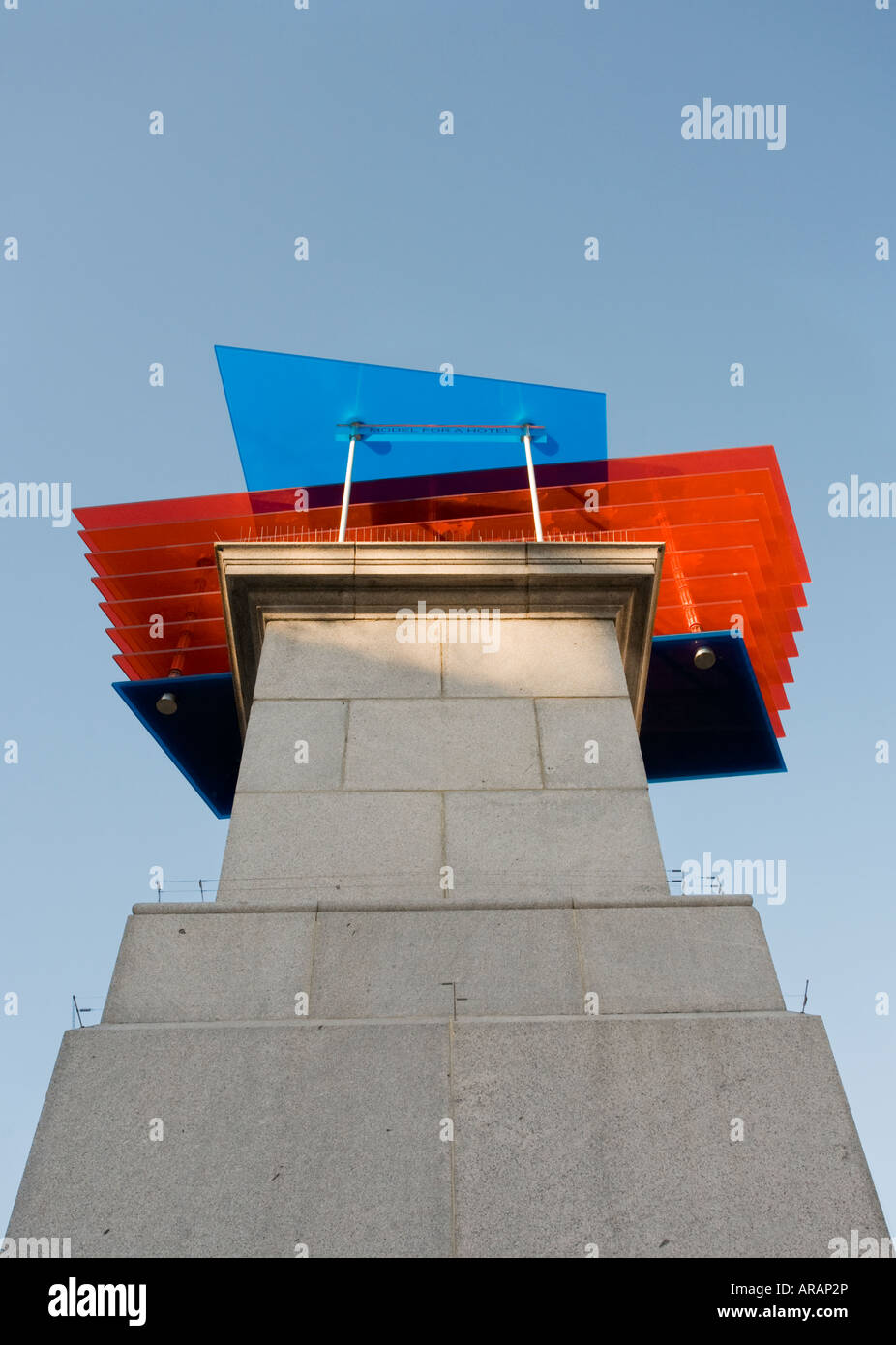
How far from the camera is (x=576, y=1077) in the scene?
855 cm

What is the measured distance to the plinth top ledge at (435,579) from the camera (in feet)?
43.4

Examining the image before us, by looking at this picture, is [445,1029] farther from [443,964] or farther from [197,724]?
[197,724]

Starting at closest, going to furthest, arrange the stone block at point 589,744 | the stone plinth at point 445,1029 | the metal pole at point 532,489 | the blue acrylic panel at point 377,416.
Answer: the stone plinth at point 445,1029
the stone block at point 589,744
the metal pole at point 532,489
the blue acrylic panel at point 377,416

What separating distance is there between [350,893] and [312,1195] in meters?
2.95

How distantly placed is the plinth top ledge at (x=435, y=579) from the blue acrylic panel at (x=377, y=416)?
5.67m

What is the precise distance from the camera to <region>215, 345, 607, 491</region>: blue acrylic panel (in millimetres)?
18312

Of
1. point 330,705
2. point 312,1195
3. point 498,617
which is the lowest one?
point 312,1195

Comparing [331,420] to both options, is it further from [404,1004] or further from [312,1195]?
[312,1195]

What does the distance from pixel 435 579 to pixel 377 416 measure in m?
6.17

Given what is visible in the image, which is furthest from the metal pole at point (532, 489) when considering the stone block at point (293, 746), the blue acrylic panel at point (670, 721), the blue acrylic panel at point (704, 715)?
the stone block at point (293, 746)

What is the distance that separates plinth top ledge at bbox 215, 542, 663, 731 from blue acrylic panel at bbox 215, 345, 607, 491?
18.6 feet

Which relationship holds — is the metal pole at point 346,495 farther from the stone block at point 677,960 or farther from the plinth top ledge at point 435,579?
the stone block at point 677,960

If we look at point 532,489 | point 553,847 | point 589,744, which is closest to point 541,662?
point 589,744
